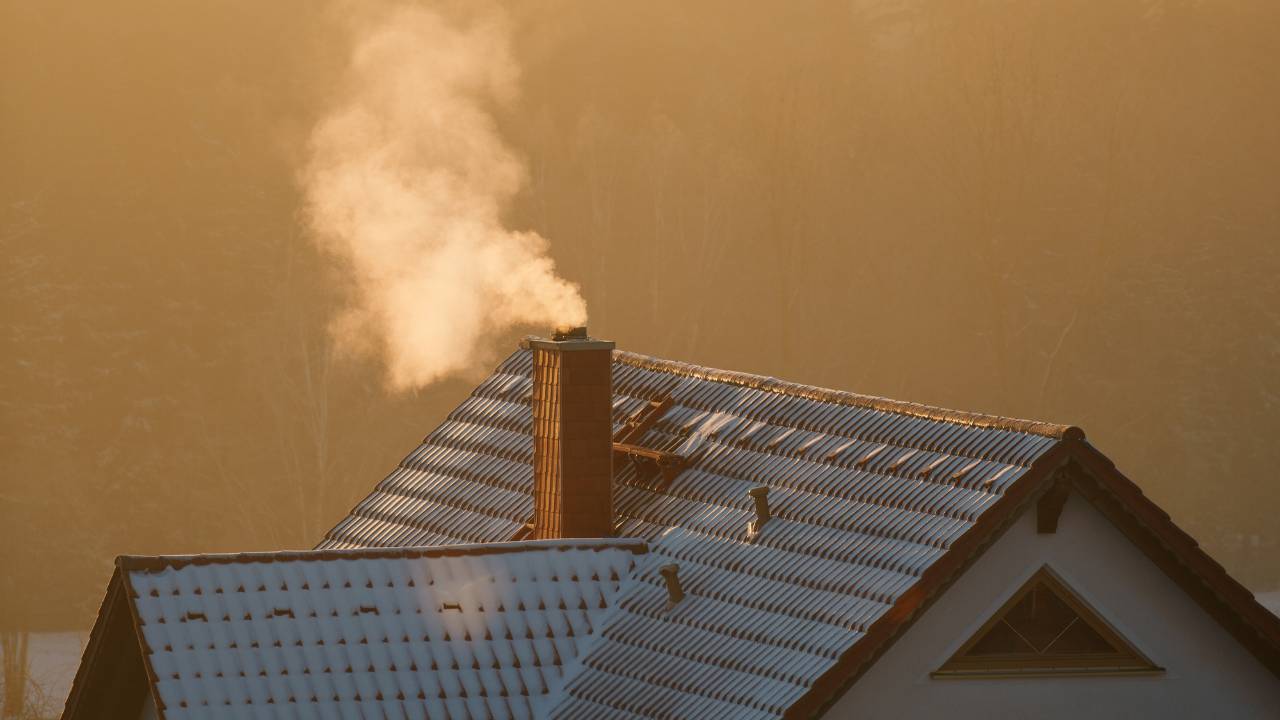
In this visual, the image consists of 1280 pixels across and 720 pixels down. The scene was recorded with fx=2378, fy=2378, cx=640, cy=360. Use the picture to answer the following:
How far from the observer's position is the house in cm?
2141

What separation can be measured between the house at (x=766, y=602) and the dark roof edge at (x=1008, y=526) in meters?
0.02

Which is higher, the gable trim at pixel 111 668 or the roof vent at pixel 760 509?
the roof vent at pixel 760 509

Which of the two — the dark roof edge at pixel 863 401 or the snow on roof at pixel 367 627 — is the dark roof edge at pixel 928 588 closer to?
the dark roof edge at pixel 863 401

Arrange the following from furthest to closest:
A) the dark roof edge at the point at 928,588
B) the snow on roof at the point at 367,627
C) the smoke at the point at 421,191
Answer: the smoke at the point at 421,191, the snow on roof at the point at 367,627, the dark roof edge at the point at 928,588

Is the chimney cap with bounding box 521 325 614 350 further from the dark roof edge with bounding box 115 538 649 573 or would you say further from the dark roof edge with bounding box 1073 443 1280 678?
the dark roof edge with bounding box 1073 443 1280 678

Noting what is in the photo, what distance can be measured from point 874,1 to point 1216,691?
275ft

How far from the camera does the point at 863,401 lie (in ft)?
79.2

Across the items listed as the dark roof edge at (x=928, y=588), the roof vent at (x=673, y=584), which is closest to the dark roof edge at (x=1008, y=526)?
the dark roof edge at (x=928, y=588)

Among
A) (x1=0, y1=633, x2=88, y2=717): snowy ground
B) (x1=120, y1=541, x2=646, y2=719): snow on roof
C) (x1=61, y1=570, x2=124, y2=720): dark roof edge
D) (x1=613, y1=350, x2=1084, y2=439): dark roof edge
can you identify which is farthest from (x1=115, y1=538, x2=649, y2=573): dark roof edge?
(x1=0, y1=633, x2=88, y2=717): snowy ground

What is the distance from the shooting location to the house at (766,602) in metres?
21.4

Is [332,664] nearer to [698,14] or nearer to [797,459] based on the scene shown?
[797,459]

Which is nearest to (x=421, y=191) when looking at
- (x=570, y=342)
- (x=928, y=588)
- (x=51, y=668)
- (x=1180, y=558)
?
(x=51, y=668)

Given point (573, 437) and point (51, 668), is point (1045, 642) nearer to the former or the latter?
point (573, 437)

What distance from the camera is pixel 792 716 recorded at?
2078cm
